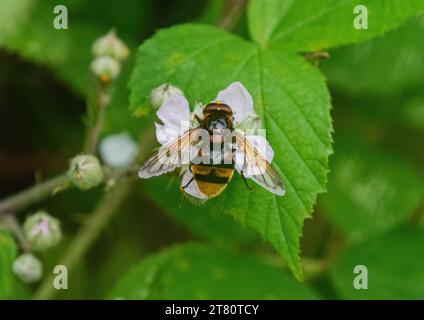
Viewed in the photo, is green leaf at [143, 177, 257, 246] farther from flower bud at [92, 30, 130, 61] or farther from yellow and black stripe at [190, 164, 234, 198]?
yellow and black stripe at [190, 164, 234, 198]

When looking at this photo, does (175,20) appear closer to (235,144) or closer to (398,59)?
(398,59)

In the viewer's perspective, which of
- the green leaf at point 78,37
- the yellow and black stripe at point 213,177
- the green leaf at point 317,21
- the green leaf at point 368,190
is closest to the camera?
the yellow and black stripe at point 213,177

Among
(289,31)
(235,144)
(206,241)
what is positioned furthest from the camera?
(206,241)

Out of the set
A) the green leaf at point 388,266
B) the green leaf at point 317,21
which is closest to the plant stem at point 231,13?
the green leaf at point 317,21

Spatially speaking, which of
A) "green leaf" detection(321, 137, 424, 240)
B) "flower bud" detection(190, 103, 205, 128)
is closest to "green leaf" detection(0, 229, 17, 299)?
"flower bud" detection(190, 103, 205, 128)

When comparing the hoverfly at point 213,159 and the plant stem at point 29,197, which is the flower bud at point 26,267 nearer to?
the plant stem at point 29,197

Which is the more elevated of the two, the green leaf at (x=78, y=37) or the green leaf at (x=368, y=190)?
the green leaf at (x=78, y=37)

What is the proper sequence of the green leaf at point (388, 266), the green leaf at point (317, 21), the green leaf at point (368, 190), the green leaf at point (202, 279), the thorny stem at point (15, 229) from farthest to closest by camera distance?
the green leaf at point (368, 190) < the green leaf at point (388, 266) < the green leaf at point (202, 279) < the thorny stem at point (15, 229) < the green leaf at point (317, 21)
